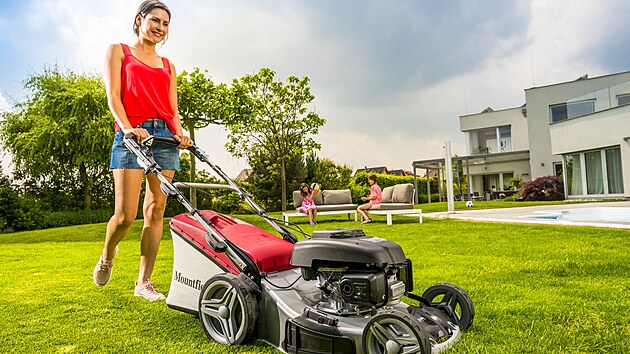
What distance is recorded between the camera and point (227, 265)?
2.78 m

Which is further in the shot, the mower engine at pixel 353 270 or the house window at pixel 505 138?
the house window at pixel 505 138

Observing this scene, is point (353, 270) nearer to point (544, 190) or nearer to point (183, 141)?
point (183, 141)

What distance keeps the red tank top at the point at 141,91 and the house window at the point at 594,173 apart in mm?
19997

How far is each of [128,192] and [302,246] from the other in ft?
4.98

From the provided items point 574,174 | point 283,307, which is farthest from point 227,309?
point 574,174

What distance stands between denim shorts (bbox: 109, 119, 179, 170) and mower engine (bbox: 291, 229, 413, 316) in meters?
1.45

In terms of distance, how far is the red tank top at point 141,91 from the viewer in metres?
3.32

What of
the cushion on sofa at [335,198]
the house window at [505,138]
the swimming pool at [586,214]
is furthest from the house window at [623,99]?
the house window at [505,138]

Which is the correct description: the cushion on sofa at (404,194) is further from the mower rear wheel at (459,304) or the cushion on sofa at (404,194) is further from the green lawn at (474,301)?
the mower rear wheel at (459,304)

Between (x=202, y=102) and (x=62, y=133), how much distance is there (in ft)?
23.1

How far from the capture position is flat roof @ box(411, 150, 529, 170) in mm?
29781

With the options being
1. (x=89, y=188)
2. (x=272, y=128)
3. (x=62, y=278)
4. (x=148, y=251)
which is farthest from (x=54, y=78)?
(x=148, y=251)

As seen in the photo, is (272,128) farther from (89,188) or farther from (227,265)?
(227,265)

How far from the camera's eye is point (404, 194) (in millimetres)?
12719
